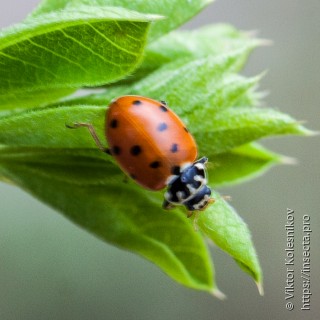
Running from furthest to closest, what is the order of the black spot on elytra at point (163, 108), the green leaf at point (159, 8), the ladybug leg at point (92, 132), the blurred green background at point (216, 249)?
1. the blurred green background at point (216, 249)
2. the black spot on elytra at point (163, 108)
3. the green leaf at point (159, 8)
4. the ladybug leg at point (92, 132)

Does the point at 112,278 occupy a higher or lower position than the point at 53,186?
lower

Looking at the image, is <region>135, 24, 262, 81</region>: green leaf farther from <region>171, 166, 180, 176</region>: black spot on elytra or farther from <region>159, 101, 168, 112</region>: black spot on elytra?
<region>171, 166, 180, 176</region>: black spot on elytra

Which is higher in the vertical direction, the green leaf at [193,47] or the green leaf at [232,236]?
the green leaf at [193,47]

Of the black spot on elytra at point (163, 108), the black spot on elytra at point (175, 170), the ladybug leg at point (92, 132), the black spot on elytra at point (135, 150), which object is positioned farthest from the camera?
the black spot on elytra at point (175, 170)

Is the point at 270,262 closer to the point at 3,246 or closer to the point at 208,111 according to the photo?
the point at 3,246

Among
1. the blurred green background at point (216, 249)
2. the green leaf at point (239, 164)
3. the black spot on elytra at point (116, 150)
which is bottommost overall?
the blurred green background at point (216, 249)

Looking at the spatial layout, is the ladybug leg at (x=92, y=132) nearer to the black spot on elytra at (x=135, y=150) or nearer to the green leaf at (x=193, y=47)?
the black spot on elytra at (x=135, y=150)

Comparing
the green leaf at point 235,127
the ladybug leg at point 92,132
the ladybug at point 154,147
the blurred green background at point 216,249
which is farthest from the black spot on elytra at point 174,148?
the blurred green background at point 216,249

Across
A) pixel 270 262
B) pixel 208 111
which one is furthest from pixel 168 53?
pixel 270 262
